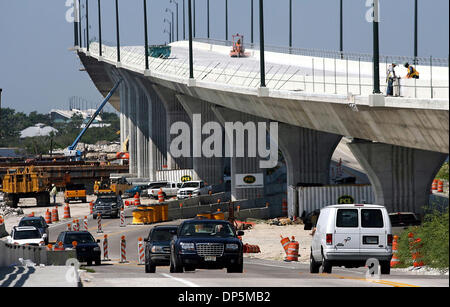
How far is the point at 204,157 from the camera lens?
9000 cm

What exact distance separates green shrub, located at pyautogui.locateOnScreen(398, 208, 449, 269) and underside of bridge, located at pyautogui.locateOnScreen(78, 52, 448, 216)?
783 cm

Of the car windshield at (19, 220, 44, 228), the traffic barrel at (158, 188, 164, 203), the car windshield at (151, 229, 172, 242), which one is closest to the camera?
the car windshield at (151, 229, 172, 242)

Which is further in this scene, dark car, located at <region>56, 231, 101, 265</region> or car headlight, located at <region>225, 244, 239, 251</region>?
dark car, located at <region>56, 231, 101, 265</region>

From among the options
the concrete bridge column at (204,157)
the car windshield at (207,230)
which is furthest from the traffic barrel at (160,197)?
the car windshield at (207,230)

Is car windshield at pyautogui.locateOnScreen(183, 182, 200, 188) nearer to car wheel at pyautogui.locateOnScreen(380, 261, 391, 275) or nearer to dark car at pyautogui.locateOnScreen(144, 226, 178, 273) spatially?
dark car at pyautogui.locateOnScreen(144, 226, 178, 273)

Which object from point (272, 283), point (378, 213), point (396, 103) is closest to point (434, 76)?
point (396, 103)

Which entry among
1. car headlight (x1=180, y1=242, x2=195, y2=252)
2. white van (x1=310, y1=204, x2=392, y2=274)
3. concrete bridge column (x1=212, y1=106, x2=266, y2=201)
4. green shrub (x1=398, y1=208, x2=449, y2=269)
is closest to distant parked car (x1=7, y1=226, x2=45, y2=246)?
green shrub (x1=398, y1=208, x2=449, y2=269)

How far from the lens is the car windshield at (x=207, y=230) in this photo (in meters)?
24.2

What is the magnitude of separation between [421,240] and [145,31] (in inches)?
2472

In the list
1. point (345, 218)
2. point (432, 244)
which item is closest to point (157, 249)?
point (345, 218)

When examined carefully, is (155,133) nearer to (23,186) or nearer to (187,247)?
(23,186)

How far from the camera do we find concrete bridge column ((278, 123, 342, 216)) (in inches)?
2739
